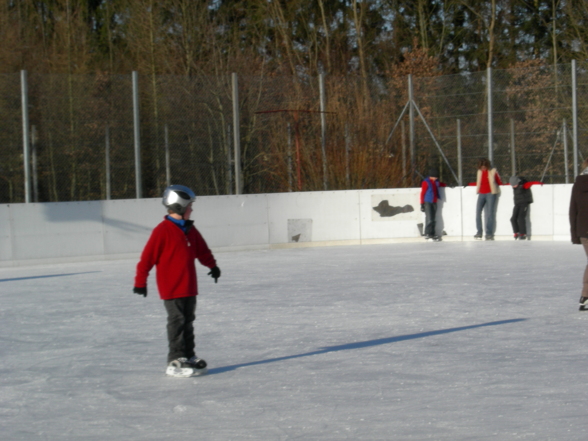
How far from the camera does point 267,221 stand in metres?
13.5

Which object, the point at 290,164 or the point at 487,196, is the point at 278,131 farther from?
the point at 487,196

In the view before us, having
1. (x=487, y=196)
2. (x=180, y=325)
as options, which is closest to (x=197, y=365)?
(x=180, y=325)

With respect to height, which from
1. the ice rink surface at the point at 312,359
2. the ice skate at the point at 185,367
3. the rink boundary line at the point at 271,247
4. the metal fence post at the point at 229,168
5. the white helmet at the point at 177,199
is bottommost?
the ice rink surface at the point at 312,359

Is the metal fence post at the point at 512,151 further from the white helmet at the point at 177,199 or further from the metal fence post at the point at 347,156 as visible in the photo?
the white helmet at the point at 177,199

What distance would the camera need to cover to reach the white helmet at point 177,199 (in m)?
4.79

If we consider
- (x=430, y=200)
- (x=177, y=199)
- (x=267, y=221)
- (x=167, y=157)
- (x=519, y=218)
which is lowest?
(x=519, y=218)

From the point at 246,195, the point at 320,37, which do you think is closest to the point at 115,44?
the point at 320,37

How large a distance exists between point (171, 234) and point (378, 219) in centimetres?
948

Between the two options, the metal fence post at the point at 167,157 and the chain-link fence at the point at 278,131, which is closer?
the chain-link fence at the point at 278,131

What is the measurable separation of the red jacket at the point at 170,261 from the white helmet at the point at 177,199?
0.11 m

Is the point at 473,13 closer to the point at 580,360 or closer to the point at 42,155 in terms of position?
the point at 42,155

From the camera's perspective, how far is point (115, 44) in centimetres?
3234

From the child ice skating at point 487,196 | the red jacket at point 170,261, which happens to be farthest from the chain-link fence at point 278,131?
the red jacket at point 170,261

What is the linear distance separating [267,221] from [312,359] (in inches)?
329
